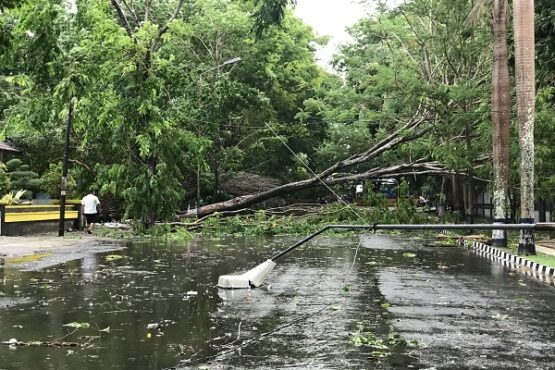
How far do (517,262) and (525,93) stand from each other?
4665mm

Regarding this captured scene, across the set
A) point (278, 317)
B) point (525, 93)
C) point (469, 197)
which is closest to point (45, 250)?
point (278, 317)

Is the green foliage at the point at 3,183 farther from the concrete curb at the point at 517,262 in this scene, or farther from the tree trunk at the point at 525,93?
the tree trunk at the point at 525,93

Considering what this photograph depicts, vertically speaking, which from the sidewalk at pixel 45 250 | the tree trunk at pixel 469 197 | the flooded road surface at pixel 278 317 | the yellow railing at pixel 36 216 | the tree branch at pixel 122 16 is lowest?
the flooded road surface at pixel 278 317

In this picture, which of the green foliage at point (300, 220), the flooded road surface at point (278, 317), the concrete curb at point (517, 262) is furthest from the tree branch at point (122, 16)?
the concrete curb at point (517, 262)

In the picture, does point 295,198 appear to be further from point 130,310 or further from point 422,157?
point 130,310

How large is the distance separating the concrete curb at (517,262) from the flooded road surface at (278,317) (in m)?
0.48

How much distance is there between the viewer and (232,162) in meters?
33.3

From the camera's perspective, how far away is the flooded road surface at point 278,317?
247 inches

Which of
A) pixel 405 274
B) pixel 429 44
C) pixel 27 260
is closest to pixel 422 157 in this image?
pixel 429 44

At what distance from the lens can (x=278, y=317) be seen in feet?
27.6

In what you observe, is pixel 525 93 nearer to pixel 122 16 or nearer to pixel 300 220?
pixel 300 220

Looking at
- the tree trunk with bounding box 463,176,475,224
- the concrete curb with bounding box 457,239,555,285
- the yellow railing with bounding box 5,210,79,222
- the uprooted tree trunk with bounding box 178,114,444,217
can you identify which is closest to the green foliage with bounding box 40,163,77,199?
the yellow railing with bounding box 5,210,79,222

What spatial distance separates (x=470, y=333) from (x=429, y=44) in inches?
832

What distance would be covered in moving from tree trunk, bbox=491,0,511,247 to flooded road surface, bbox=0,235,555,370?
5142mm
